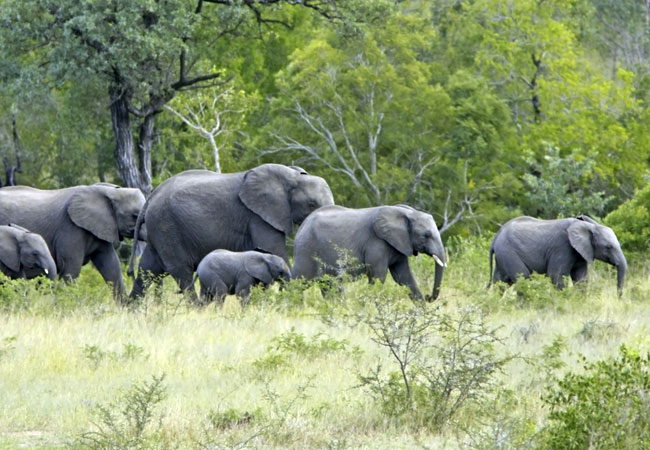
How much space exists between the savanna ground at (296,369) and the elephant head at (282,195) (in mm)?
1993

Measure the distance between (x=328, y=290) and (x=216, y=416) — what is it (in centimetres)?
679

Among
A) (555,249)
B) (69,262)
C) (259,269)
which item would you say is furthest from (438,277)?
(69,262)

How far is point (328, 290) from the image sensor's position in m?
15.2

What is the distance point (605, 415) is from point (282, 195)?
9493 mm

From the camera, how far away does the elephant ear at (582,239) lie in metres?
16.7

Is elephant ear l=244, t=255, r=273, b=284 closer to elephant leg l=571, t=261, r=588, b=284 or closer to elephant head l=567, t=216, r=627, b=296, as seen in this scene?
elephant head l=567, t=216, r=627, b=296

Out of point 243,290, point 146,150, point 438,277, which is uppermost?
point 438,277

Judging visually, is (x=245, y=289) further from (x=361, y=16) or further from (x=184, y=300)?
(x=361, y=16)

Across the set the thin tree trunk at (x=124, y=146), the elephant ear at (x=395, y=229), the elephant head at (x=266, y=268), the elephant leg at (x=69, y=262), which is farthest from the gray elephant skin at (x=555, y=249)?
the thin tree trunk at (x=124, y=146)

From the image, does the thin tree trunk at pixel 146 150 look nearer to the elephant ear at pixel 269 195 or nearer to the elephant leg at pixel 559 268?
the elephant ear at pixel 269 195

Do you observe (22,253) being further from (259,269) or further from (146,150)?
(146,150)

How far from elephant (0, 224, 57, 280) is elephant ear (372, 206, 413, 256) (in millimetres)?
4034

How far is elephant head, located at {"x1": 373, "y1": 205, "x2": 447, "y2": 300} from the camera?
16094 mm

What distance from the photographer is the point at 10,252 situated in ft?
51.4
